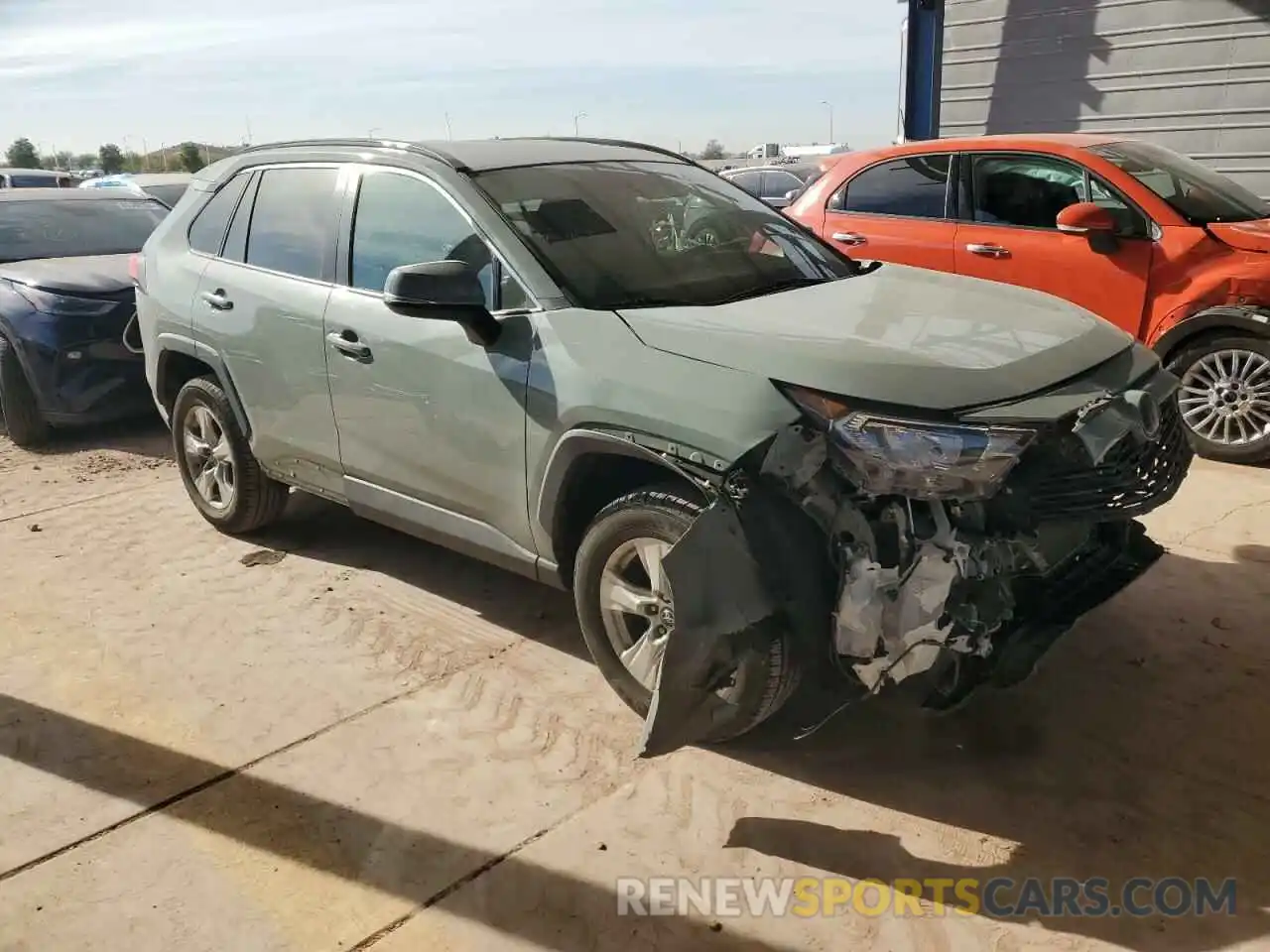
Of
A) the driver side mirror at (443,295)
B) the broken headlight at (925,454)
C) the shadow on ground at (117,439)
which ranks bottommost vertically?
the shadow on ground at (117,439)

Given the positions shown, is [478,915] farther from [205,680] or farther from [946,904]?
[205,680]

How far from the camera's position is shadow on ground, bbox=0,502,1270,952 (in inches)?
108

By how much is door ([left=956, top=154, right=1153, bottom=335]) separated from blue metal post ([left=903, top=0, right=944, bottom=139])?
559 cm

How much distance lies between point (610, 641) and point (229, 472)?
263 cm

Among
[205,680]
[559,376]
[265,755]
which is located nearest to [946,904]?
[559,376]

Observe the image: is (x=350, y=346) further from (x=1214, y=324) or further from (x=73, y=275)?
(x=1214, y=324)

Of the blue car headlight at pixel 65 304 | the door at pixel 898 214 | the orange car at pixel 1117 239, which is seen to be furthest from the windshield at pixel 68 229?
the orange car at pixel 1117 239

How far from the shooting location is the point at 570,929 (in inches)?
104

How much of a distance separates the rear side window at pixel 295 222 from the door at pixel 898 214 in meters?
3.65

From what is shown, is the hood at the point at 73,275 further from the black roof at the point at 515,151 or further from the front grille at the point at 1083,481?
the front grille at the point at 1083,481

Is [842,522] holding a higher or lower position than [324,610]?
higher

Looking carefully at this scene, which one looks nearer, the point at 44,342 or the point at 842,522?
the point at 842,522

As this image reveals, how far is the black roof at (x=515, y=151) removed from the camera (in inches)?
156

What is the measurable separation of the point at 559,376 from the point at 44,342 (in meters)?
5.00
